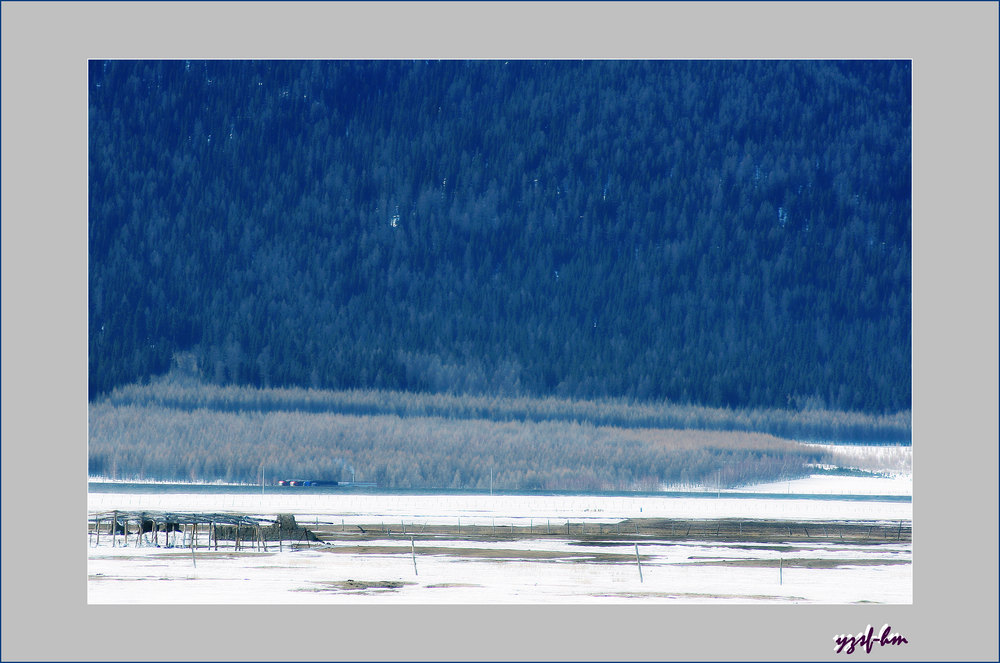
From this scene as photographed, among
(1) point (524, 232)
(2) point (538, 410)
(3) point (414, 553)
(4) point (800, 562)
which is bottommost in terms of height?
(4) point (800, 562)

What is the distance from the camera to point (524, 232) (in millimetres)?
90750

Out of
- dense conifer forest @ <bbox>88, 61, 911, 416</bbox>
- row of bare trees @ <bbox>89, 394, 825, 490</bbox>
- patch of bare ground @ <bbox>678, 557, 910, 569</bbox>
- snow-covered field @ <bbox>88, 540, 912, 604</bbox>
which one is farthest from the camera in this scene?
dense conifer forest @ <bbox>88, 61, 911, 416</bbox>

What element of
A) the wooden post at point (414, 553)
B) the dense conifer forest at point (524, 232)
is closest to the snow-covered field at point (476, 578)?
the wooden post at point (414, 553)

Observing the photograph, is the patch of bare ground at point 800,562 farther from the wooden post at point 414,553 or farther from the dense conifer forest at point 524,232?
the dense conifer forest at point 524,232

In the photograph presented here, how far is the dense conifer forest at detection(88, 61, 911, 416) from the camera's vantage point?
257 ft

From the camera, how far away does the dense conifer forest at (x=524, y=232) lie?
78250 millimetres

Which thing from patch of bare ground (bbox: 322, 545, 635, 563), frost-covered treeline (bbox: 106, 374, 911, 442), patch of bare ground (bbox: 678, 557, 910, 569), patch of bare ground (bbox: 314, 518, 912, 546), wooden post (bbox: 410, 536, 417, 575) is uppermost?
frost-covered treeline (bbox: 106, 374, 911, 442)

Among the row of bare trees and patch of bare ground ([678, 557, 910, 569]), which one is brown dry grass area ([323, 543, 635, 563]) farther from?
the row of bare trees

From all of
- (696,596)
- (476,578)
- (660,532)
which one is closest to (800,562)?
(696,596)

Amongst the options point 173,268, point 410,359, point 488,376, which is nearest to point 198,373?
point 173,268

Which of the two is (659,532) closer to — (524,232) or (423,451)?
(423,451)

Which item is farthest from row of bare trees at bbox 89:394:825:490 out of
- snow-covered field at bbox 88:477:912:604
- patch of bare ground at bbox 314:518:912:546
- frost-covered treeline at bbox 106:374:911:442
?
snow-covered field at bbox 88:477:912:604

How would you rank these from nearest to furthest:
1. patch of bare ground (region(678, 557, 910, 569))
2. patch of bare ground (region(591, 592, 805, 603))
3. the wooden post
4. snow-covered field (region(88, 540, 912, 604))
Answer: patch of bare ground (region(591, 592, 805, 603)) → snow-covered field (region(88, 540, 912, 604)) → the wooden post → patch of bare ground (region(678, 557, 910, 569))

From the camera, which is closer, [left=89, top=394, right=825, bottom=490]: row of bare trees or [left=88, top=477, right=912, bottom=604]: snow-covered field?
[left=88, top=477, right=912, bottom=604]: snow-covered field
